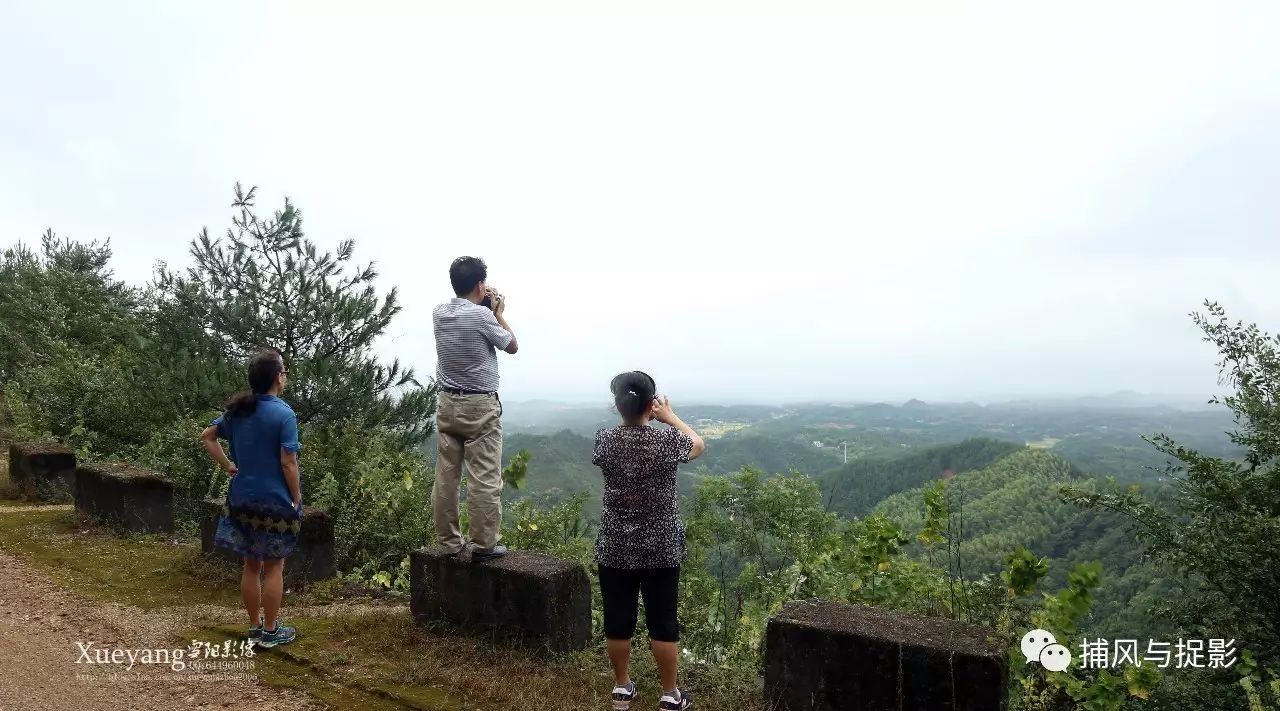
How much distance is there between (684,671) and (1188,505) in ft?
19.2

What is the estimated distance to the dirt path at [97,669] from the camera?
344 centimetres

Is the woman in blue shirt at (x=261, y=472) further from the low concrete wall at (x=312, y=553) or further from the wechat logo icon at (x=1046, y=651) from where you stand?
the wechat logo icon at (x=1046, y=651)

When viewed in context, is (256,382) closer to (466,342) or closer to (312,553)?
(466,342)

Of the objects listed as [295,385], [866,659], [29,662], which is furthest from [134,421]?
[866,659]

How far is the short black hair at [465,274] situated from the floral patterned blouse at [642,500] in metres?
1.36

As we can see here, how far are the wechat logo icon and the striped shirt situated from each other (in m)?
3.31

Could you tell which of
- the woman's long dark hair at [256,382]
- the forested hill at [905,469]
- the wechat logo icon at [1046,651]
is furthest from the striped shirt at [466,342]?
the forested hill at [905,469]

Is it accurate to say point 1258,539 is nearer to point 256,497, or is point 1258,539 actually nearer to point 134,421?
Answer: point 256,497

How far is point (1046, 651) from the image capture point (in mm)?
3650

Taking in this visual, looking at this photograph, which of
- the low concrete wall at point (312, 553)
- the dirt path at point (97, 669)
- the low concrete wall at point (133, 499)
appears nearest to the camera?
the dirt path at point (97, 669)

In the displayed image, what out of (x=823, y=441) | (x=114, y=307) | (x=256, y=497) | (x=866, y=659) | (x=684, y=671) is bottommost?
A: (x=823, y=441)

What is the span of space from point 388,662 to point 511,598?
0.75 meters

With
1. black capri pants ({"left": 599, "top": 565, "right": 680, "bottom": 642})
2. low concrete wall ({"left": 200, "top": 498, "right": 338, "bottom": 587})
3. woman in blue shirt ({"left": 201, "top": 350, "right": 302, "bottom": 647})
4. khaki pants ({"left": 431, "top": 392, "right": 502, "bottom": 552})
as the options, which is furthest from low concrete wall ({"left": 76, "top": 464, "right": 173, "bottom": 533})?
black capri pants ({"left": 599, "top": 565, "right": 680, "bottom": 642})

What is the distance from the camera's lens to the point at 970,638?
2.98 metres
